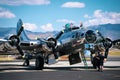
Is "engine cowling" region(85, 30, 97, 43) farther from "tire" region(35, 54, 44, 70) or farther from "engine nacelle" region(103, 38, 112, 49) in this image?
"tire" region(35, 54, 44, 70)

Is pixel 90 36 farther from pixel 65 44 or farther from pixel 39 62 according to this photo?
pixel 39 62

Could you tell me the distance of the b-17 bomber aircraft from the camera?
28.2 metres

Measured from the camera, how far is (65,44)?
30.3 m

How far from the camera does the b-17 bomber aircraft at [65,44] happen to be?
92.6ft

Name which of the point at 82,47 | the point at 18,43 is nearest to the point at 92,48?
the point at 82,47

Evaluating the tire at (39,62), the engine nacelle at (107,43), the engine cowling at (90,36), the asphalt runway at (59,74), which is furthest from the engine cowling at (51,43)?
the engine nacelle at (107,43)

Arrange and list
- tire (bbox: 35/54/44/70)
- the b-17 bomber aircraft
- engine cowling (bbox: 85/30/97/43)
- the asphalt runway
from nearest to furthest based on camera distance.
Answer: the asphalt runway, engine cowling (bbox: 85/30/97/43), the b-17 bomber aircraft, tire (bbox: 35/54/44/70)

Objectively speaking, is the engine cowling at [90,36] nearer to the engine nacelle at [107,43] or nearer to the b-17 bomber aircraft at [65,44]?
the b-17 bomber aircraft at [65,44]

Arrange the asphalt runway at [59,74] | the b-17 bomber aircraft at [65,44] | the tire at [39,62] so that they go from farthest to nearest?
the tire at [39,62] < the b-17 bomber aircraft at [65,44] < the asphalt runway at [59,74]

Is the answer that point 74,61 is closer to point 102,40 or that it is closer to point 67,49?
point 67,49

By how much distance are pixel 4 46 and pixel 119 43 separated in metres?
13.6

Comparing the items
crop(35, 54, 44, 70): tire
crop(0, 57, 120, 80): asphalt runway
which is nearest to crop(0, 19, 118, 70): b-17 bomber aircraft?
crop(35, 54, 44, 70): tire

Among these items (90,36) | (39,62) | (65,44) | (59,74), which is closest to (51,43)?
(65,44)

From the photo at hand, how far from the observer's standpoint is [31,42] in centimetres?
3100
